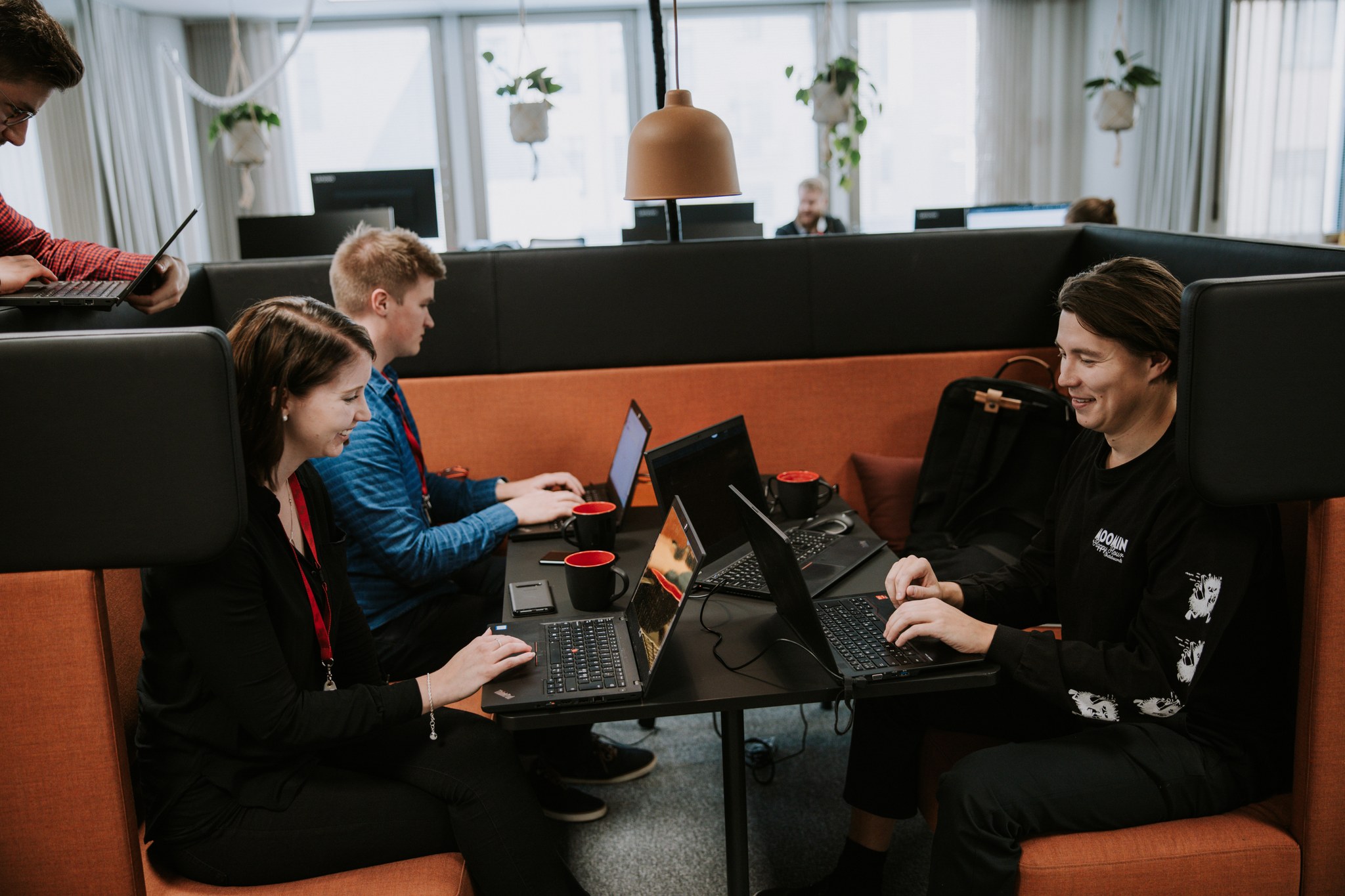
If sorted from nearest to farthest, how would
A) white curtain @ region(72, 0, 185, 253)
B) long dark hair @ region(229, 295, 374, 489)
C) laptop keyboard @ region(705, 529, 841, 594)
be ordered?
1. long dark hair @ region(229, 295, 374, 489)
2. laptop keyboard @ region(705, 529, 841, 594)
3. white curtain @ region(72, 0, 185, 253)

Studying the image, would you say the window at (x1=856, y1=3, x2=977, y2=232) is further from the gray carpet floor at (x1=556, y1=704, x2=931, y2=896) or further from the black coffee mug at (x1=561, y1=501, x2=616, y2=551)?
the black coffee mug at (x1=561, y1=501, x2=616, y2=551)

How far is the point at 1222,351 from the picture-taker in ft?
3.74

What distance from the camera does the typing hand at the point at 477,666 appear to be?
1290mm

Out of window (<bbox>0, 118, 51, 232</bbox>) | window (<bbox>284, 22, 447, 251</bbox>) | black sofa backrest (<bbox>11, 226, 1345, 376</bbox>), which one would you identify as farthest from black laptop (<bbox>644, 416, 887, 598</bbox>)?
window (<bbox>284, 22, 447, 251</bbox>)

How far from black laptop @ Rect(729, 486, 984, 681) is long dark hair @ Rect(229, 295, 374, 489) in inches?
23.9

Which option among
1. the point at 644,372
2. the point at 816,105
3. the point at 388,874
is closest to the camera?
the point at 388,874

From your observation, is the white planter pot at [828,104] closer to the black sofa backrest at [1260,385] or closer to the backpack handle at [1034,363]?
the backpack handle at [1034,363]

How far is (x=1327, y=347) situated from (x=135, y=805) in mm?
1598

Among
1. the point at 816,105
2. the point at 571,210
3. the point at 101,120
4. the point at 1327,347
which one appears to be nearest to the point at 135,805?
the point at 1327,347

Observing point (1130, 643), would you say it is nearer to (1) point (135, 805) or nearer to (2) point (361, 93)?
(1) point (135, 805)

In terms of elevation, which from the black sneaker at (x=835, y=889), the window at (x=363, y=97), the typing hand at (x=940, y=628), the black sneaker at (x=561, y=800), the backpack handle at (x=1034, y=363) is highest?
the window at (x=363, y=97)

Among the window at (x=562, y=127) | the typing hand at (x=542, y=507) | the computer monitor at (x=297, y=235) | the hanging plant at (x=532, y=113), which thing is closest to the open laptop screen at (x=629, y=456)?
the typing hand at (x=542, y=507)

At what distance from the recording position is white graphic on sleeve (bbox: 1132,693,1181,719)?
1.25 m

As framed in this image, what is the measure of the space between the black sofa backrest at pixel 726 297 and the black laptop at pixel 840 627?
1213mm
